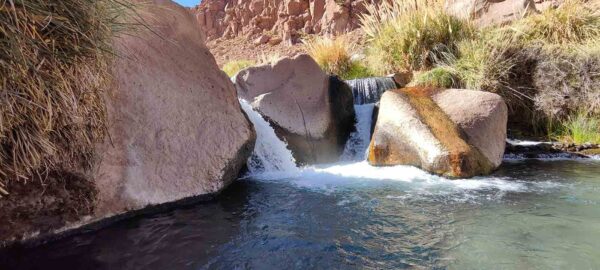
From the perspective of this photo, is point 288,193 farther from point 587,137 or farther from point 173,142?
point 587,137

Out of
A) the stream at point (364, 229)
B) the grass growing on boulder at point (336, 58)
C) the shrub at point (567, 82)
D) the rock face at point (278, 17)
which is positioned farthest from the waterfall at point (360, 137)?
the rock face at point (278, 17)

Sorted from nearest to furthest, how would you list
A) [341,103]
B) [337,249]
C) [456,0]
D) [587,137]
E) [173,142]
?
[337,249] → [173,142] → [587,137] → [341,103] → [456,0]

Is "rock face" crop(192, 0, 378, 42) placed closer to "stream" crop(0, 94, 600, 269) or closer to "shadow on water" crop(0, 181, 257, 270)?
"stream" crop(0, 94, 600, 269)

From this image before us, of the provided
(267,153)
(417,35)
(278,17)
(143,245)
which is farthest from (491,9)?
(278,17)

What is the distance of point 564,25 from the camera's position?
24.3 ft

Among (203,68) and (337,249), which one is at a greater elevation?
(203,68)

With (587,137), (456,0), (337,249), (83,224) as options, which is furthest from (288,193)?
(456,0)

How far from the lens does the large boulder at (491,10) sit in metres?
8.43

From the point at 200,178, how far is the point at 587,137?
19.2 ft

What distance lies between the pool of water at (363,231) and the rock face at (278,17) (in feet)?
56.2

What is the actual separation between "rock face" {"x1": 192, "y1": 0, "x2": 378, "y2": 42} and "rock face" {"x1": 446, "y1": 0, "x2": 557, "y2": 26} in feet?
35.7

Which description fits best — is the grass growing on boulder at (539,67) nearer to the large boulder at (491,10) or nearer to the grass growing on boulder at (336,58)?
the large boulder at (491,10)

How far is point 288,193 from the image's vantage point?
4645 millimetres

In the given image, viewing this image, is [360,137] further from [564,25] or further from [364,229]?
[564,25]
